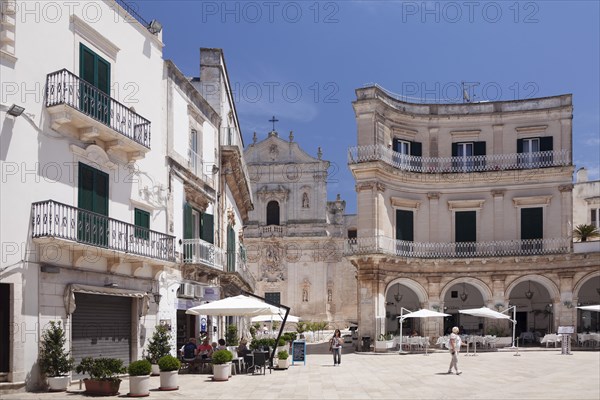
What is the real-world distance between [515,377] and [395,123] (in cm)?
2014

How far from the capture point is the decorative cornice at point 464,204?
38.6m

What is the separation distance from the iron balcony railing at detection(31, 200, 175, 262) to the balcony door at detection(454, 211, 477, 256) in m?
20.7

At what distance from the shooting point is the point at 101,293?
18.5 m

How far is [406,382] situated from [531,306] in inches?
889

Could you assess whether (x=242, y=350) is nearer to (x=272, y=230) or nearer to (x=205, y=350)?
(x=205, y=350)

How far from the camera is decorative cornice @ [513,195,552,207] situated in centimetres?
3788

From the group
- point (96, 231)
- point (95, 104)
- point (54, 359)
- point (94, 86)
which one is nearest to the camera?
point (54, 359)

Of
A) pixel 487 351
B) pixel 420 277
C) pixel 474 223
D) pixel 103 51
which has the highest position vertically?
pixel 103 51

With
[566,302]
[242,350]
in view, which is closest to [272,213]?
[566,302]

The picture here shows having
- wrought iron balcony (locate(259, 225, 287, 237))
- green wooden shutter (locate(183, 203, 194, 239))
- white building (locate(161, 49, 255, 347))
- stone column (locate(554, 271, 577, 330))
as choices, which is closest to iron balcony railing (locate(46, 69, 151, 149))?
white building (locate(161, 49, 255, 347))

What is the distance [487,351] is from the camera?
1371 inches

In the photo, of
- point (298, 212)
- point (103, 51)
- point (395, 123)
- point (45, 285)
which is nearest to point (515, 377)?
point (45, 285)

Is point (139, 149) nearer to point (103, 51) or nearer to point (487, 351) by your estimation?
point (103, 51)

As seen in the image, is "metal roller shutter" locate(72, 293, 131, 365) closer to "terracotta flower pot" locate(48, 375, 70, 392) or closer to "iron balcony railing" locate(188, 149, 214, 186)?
"terracotta flower pot" locate(48, 375, 70, 392)
